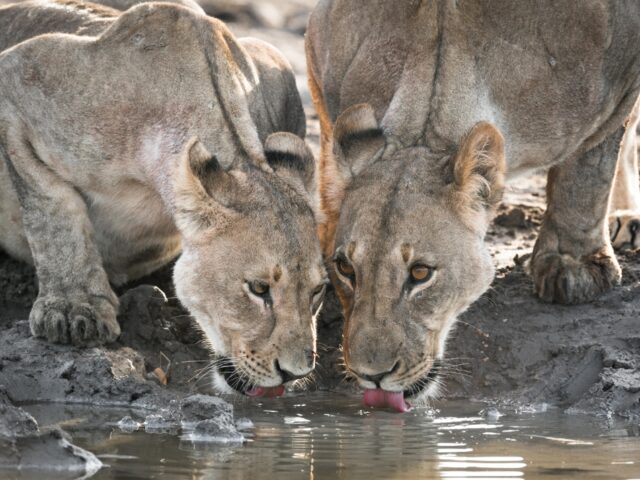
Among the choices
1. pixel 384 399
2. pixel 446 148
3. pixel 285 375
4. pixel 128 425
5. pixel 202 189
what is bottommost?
pixel 128 425

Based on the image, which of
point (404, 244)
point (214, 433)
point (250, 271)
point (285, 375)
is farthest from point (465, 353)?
point (214, 433)

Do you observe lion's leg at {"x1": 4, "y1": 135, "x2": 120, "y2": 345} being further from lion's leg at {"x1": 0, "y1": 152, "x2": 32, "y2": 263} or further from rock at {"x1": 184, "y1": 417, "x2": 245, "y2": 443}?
rock at {"x1": 184, "y1": 417, "x2": 245, "y2": 443}

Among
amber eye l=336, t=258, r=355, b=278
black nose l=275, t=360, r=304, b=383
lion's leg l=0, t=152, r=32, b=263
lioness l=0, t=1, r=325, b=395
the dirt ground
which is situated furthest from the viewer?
lion's leg l=0, t=152, r=32, b=263

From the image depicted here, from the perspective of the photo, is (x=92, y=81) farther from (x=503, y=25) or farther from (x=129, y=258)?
(x=503, y=25)

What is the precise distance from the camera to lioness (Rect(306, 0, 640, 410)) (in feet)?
22.3

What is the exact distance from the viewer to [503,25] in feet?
25.3

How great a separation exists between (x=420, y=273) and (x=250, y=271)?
0.77 metres

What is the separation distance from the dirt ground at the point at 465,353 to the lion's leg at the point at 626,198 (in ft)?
0.59

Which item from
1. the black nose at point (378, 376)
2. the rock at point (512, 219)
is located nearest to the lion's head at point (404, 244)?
the black nose at point (378, 376)

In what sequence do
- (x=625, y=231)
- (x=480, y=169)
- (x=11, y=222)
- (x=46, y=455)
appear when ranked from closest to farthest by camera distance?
(x=46, y=455) < (x=480, y=169) < (x=11, y=222) < (x=625, y=231)

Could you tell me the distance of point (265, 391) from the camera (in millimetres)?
6824

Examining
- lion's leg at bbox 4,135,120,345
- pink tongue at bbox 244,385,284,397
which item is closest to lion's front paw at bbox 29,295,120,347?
lion's leg at bbox 4,135,120,345

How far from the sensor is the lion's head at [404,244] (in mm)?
6684

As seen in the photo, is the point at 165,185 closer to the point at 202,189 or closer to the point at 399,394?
the point at 202,189
